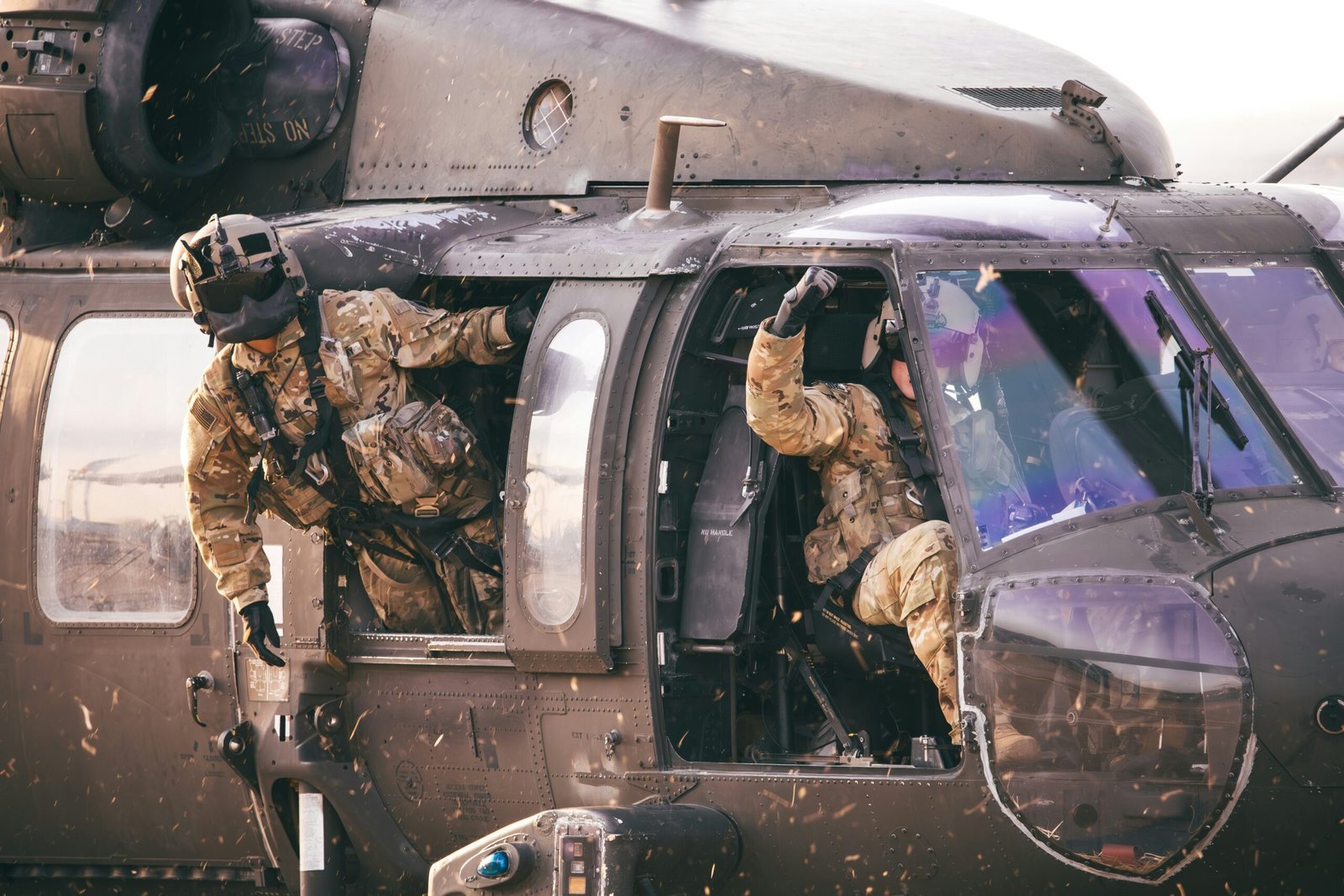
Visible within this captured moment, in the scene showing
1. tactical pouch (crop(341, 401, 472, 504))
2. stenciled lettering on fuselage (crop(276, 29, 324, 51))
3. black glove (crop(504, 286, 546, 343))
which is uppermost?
stenciled lettering on fuselage (crop(276, 29, 324, 51))

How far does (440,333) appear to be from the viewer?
6.02 metres

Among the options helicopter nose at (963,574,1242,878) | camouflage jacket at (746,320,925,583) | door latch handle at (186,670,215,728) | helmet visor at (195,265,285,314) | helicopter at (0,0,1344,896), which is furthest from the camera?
door latch handle at (186,670,215,728)

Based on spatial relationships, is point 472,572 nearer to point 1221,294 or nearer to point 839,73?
point 839,73

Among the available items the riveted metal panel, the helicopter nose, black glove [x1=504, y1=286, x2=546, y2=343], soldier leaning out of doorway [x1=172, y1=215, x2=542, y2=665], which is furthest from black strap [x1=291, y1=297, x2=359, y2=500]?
the helicopter nose

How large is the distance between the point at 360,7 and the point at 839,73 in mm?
2136

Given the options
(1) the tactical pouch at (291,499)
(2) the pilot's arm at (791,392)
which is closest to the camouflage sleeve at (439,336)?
(1) the tactical pouch at (291,499)

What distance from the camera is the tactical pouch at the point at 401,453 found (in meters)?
5.86

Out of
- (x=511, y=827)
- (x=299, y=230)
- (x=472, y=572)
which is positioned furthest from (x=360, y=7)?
(x=511, y=827)

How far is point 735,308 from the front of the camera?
5.80m

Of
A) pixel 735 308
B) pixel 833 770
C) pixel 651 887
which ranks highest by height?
pixel 735 308

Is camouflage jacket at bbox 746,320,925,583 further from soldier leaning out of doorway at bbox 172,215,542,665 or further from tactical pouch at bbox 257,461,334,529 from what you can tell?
tactical pouch at bbox 257,461,334,529

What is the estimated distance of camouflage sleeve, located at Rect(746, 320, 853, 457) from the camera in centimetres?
514

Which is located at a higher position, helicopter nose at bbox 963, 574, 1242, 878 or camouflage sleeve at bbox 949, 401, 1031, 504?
camouflage sleeve at bbox 949, 401, 1031, 504

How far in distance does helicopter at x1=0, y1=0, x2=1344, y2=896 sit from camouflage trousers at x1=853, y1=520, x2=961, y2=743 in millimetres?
201
